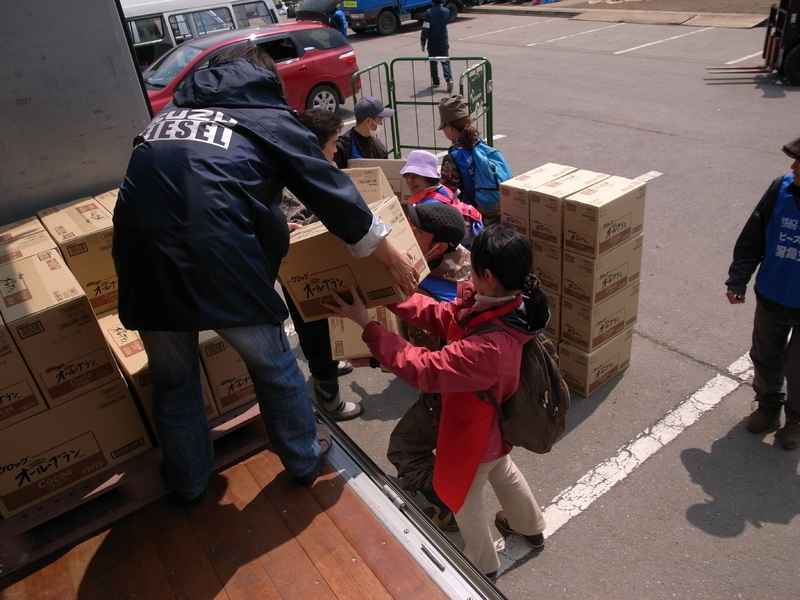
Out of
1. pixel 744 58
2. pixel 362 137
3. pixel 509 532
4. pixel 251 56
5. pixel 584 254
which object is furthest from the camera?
pixel 744 58

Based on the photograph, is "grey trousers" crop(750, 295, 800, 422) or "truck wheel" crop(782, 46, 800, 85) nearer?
"grey trousers" crop(750, 295, 800, 422)

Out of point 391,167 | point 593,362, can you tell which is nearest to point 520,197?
point 593,362

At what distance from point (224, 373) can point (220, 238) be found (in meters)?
0.99

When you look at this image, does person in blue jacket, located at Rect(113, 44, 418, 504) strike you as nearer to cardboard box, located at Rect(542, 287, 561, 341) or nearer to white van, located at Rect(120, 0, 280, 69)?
cardboard box, located at Rect(542, 287, 561, 341)

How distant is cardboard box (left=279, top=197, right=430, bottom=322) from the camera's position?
2629mm

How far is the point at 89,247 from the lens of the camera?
9.66 feet

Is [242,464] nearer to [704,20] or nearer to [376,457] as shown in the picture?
[376,457]

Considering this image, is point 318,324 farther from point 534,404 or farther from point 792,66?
point 792,66

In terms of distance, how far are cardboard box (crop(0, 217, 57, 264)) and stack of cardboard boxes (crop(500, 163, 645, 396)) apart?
103 inches

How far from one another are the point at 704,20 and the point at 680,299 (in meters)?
14.9

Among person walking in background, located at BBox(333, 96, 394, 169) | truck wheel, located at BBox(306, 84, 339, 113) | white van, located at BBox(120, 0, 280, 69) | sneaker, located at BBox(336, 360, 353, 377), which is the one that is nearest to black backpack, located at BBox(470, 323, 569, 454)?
sneaker, located at BBox(336, 360, 353, 377)

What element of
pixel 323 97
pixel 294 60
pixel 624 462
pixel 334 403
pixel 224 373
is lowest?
pixel 624 462

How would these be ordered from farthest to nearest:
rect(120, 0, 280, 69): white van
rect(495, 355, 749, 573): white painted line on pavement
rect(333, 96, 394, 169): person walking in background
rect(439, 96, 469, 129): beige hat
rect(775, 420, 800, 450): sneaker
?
1. rect(120, 0, 280, 69): white van
2. rect(333, 96, 394, 169): person walking in background
3. rect(439, 96, 469, 129): beige hat
4. rect(775, 420, 800, 450): sneaker
5. rect(495, 355, 749, 573): white painted line on pavement

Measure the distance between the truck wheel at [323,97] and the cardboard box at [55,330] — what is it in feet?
29.6
